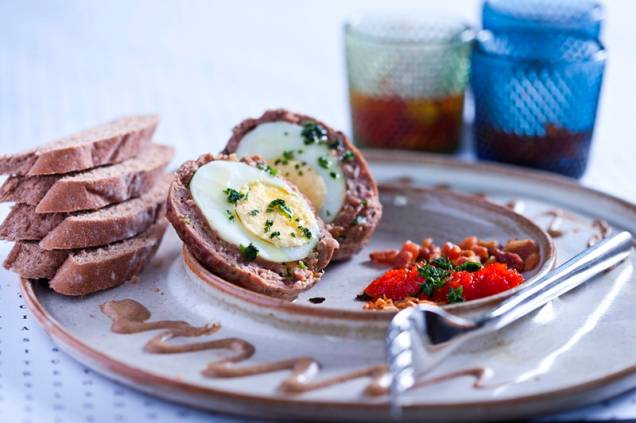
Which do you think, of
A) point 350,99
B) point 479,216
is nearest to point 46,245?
point 479,216

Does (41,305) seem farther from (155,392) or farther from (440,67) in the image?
(440,67)

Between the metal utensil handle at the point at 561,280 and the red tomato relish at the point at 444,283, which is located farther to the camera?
the red tomato relish at the point at 444,283

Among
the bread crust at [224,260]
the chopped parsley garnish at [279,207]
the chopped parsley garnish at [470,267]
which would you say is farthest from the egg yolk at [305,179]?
the chopped parsley garnish at [470,267]

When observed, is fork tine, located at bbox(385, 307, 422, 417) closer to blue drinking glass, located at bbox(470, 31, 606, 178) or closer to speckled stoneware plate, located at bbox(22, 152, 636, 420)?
speckled stoneware plate, located at bbox(22, 152, 636, 420)

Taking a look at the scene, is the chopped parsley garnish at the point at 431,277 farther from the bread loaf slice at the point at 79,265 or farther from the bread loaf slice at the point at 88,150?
the bread loaf slice at the point at 88,150

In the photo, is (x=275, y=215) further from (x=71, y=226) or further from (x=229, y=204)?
(x=71, y=226)

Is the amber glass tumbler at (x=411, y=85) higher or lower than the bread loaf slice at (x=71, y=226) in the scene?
lower

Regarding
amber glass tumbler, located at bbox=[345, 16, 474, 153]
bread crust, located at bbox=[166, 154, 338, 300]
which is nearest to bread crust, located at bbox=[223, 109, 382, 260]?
bread crust, located at bbox=[166, 154, 338, 300]

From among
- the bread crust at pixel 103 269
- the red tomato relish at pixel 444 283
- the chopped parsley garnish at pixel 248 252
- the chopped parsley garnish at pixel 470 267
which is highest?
the chopped parsley garnish at pixel 248 252
